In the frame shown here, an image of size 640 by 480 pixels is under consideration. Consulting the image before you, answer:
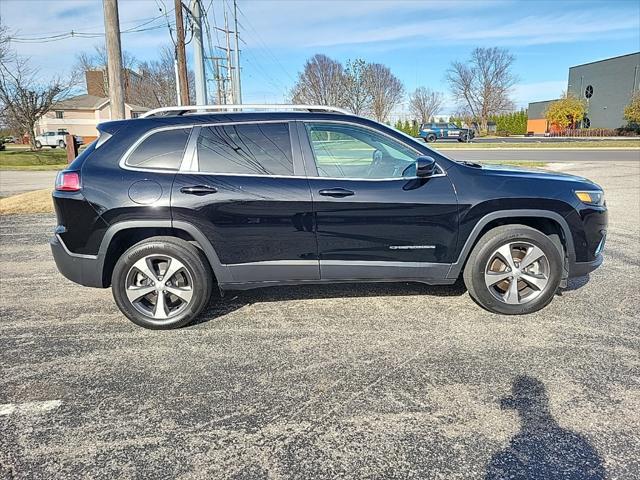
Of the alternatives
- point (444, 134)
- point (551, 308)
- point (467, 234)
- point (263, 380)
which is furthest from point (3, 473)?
point (444, 134)

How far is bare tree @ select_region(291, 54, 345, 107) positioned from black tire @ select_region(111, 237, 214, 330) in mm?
42873

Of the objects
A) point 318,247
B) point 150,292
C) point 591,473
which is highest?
point 318,247

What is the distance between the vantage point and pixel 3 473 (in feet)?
7.41

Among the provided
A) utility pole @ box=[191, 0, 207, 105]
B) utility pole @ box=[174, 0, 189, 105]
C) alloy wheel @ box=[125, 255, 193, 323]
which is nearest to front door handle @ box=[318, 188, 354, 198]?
alloy wheel @ box=[125, 255, 193, 323]

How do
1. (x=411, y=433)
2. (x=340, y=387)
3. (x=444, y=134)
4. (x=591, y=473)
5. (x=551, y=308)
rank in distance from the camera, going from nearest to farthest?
(x=591, y=473), (x=411, y=433), (x=340, y=387), (x=551, y=308), (x=444, y=134)

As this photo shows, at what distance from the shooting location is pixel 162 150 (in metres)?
3.83

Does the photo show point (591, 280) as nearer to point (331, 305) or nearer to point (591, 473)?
point (331, 305)

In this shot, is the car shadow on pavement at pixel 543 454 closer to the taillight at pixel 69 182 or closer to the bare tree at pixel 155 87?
the taillight at pixel 69 182

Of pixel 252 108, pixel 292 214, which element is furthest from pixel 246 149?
pixel 292 214

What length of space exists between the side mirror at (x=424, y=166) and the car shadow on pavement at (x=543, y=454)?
6.25ft

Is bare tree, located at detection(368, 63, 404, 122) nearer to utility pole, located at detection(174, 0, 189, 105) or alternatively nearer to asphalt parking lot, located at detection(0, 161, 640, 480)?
utility pole, located at detection(174, 0, 189, 105)

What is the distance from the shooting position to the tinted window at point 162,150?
12.5ft

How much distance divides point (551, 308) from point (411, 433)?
7.95 feet

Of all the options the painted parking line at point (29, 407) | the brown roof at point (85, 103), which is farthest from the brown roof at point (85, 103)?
the painted parking line at point (29, 407)
